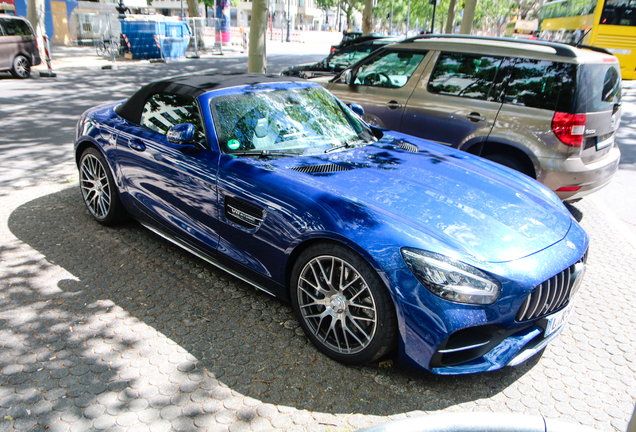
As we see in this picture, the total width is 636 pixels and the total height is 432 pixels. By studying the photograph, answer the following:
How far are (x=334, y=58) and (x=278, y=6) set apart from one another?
85711mm

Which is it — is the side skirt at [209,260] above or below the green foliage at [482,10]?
below

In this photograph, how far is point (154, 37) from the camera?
22.9m

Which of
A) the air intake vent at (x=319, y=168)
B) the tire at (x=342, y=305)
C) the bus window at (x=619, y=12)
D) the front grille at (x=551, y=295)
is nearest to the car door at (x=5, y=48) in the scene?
the air intake vent at (x=319, y=168)

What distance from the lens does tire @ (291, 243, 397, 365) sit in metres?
2.77

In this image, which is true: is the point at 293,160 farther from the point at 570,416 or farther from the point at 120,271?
the point at 570,416

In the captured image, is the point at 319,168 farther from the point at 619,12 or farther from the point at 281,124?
the point at 619,12

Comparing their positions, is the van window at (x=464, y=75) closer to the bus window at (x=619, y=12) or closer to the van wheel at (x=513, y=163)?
the van wheel at (x=513, y=163)

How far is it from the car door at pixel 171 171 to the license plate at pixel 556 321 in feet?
7.50

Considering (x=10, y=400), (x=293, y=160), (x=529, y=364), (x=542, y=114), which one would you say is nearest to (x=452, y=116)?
(x=542, y=114)

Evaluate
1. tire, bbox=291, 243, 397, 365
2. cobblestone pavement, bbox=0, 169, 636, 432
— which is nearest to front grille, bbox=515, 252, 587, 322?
cobblestone pavement, bbox=0, 169, 636, 432

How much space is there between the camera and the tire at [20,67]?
48.4 feet

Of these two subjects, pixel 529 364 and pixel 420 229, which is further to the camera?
pixel 529 364

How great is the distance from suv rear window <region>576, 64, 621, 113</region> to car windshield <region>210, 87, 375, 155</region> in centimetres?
243

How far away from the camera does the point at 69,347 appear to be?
3.11m
